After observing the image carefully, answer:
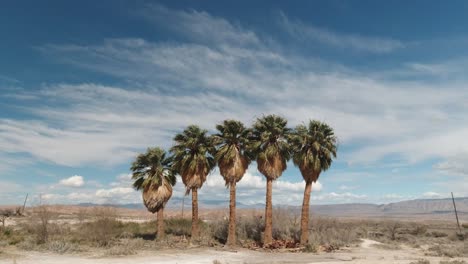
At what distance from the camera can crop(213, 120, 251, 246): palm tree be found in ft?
121

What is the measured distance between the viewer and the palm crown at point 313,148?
37.5m

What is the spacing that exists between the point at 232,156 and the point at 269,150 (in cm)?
331

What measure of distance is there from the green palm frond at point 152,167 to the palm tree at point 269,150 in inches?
347

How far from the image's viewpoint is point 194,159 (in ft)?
125

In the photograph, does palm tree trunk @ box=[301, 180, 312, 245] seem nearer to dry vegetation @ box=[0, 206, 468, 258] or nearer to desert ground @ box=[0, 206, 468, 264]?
dry vegetation @ box=[0, 206, 468, 258]

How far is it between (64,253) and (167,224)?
73.3 feet

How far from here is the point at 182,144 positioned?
38.8 meters

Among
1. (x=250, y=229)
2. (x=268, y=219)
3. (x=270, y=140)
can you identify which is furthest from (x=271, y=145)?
(x=250, y=229)

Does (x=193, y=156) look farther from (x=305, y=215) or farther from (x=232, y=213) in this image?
(x=305, y=215)

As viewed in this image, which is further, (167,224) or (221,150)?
(167,224)

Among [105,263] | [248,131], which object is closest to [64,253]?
[105,263]

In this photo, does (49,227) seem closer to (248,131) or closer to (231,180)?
Answer: (231,180)

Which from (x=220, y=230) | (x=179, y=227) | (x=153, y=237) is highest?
(x=179, y=227)

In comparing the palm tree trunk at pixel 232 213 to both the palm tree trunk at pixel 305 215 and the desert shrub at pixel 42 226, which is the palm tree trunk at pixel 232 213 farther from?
the desert shrub at pixel 42 226
